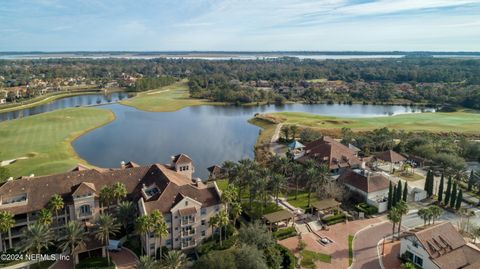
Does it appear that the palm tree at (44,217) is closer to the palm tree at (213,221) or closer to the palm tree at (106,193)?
the palm tree at (106,193)

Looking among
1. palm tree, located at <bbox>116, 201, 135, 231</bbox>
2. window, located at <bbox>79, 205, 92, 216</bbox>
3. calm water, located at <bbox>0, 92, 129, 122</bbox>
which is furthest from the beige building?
calm water, located at <bbox>0, 92, 129, 122</bbox>

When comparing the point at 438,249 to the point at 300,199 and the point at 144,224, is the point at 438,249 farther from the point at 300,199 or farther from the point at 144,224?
the point at 144,224

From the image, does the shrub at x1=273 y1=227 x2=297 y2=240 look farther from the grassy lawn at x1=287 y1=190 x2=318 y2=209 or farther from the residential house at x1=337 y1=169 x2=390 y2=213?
the residential house at x1=337 y1=169 x2=390 y2=213

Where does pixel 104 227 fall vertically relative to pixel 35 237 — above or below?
above

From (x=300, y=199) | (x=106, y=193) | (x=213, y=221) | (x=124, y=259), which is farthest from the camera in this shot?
(x=300, y=199)

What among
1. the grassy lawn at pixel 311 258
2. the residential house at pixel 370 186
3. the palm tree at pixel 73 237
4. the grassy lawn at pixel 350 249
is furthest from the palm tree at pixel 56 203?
the residential house at pixel 370 186

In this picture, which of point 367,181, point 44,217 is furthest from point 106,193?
point 367,181
